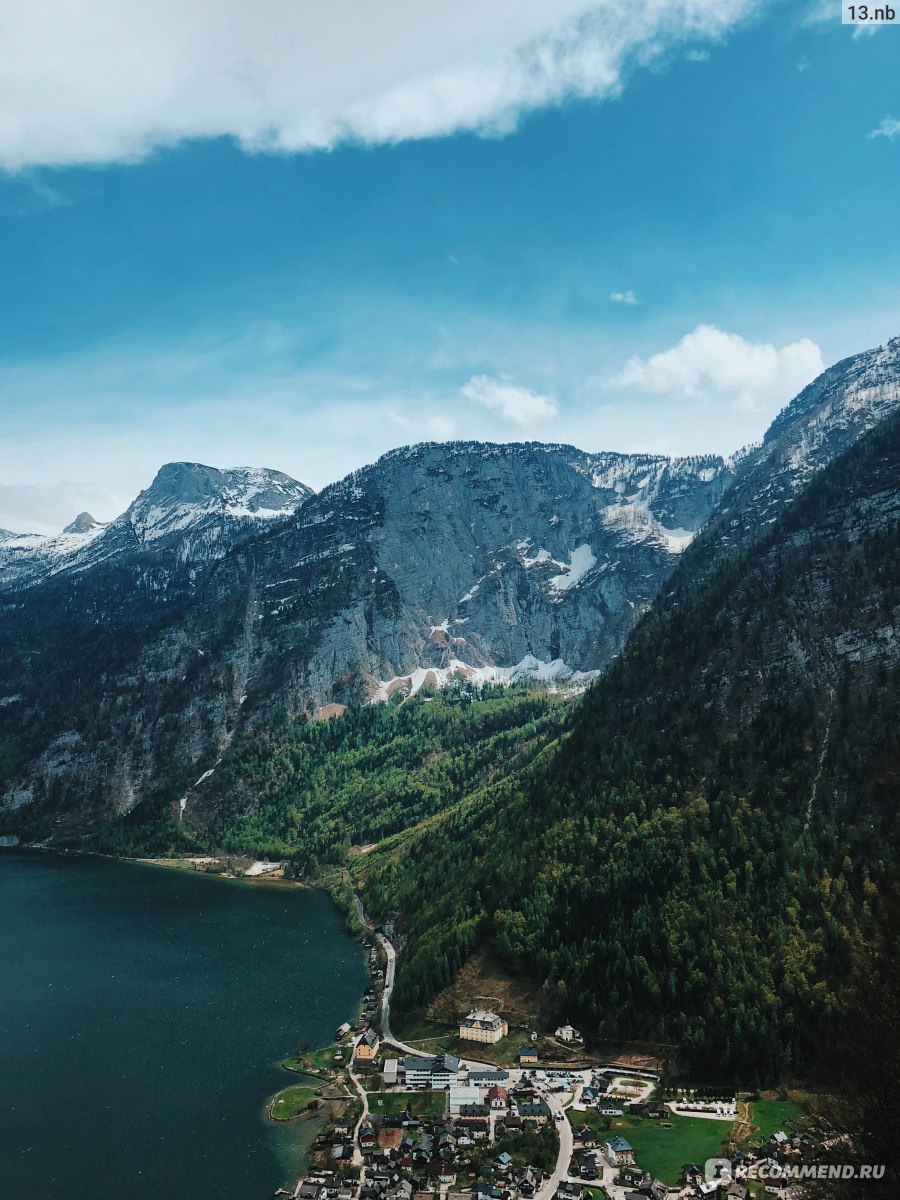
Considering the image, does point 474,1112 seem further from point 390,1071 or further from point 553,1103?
point 390,1071

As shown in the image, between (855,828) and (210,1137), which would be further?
(855,828)

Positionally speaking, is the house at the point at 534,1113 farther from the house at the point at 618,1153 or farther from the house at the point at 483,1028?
the house at the point at 483,1028

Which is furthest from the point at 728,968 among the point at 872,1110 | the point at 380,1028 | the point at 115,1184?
the point at 872,1110

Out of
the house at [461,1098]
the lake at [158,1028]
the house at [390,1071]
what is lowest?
the lake at [158,1028]

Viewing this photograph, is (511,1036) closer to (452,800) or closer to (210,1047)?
(210,1047)

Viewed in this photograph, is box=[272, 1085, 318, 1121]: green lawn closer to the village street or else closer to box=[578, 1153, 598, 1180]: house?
the village street

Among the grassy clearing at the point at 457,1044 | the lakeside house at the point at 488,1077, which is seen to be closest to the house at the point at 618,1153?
the lakeside house at the point at 488,1077

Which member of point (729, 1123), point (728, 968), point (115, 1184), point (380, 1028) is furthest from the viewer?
point (380, 1028)
